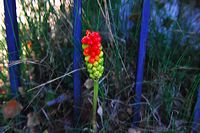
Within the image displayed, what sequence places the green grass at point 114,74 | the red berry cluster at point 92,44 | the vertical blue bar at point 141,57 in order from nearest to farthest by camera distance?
the red berry cluster at point 92,44, the vertical blue bar at point 141,57, the green grass at point 114,74

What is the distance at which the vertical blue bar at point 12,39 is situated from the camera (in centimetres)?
151

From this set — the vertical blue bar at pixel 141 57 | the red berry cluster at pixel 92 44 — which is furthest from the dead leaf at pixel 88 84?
the red berry cluster at pixel 92 44

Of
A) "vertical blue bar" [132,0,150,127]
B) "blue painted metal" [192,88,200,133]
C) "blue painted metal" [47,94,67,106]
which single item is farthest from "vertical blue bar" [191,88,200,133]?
"blue painted metal" [47,94,67,106]

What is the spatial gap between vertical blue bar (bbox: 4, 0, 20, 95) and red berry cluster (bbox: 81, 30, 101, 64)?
1.51 feet

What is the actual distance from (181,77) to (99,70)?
46cm

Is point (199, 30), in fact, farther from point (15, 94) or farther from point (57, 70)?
point (15, 94)

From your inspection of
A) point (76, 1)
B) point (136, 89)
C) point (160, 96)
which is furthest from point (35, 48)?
point (160, 96)

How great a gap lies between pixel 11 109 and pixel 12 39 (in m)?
0.33

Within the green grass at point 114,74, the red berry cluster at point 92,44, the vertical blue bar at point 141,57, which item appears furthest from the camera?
the green grass at point 114,74

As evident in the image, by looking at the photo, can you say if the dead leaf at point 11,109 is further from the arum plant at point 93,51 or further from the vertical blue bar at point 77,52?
the arum plant at point 93,51

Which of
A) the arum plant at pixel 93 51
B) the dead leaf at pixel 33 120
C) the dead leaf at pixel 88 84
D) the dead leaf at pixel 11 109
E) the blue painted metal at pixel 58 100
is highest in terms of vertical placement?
the arum plant at pixel 93 51

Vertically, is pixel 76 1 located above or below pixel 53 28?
above

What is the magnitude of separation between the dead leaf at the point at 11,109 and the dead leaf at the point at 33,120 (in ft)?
0.20

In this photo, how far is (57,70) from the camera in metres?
1.66
